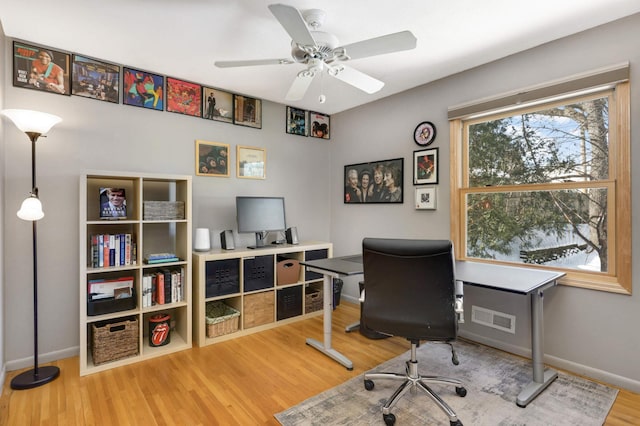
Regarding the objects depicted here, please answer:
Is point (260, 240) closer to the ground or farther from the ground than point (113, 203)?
closer to the ground

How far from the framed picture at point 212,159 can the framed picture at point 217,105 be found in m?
0.29

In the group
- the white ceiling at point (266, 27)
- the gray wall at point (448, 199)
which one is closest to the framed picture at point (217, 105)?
the white ceiling at point (266, 27)

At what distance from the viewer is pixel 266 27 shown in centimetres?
226

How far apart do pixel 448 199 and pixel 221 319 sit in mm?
2477

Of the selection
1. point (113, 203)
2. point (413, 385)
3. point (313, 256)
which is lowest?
point (413, 385)

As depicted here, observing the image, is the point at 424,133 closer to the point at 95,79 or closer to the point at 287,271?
the point at 287,271

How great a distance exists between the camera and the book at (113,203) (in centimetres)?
259

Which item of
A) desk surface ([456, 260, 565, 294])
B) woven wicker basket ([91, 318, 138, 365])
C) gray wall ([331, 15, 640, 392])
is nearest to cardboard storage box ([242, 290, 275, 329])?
woven wicker basket ([91, 318, 138, 365])

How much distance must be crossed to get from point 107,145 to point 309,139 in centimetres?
229

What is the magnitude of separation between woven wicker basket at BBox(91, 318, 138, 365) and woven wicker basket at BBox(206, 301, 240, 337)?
2.00 feet

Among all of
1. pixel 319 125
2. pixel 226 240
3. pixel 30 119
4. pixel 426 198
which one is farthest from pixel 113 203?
pixel 426 198

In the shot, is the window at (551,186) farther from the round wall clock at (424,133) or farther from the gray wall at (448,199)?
the round wall clock at (424,133)

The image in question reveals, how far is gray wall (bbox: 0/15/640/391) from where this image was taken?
231 centimetres

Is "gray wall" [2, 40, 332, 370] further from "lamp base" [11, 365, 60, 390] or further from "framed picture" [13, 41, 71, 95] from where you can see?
"lamp base" [11, 365, 60, 390]
